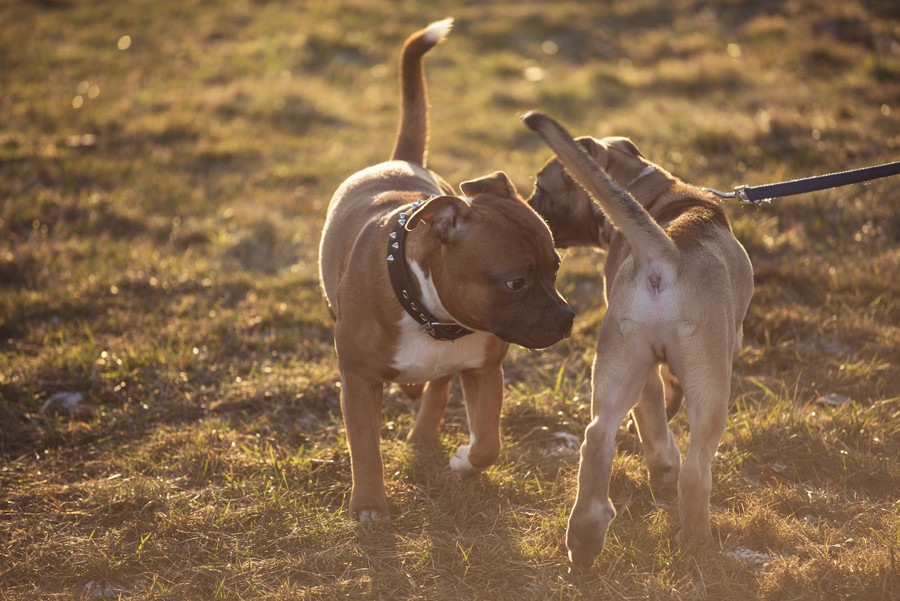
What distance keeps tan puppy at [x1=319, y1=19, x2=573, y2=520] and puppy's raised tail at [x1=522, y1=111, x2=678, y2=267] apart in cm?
52

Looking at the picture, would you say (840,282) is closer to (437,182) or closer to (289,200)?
(437,182)

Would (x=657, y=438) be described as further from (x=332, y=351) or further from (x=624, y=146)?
(x=332, y=351)

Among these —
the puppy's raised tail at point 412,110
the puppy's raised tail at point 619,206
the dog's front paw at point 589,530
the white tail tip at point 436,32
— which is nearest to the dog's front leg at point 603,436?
the dog's front paw at point 589,530

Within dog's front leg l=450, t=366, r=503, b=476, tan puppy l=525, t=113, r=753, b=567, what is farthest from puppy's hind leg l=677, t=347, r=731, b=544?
dog's front leg l=450, t=366, r=503, b=476

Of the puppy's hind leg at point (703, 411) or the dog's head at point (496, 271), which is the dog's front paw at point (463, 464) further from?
the puppy's hind leg at point (703, 411)

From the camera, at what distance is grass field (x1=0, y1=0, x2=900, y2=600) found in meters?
3.72

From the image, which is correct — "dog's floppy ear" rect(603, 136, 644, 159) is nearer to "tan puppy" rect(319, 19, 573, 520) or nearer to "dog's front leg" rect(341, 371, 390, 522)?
"tan puppy" rect(319, 19, 573, 520)

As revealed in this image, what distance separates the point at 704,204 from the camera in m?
3.98

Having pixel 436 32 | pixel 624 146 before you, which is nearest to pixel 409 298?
pixel 624 146

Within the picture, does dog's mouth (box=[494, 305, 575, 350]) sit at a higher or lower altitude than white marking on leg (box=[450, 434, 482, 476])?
higher

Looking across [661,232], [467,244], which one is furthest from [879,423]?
[467,244]

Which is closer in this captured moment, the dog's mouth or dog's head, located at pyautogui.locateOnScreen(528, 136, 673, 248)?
the dog's mouth

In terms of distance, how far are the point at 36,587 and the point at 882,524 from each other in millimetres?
3355

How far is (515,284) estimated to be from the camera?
381 cm
